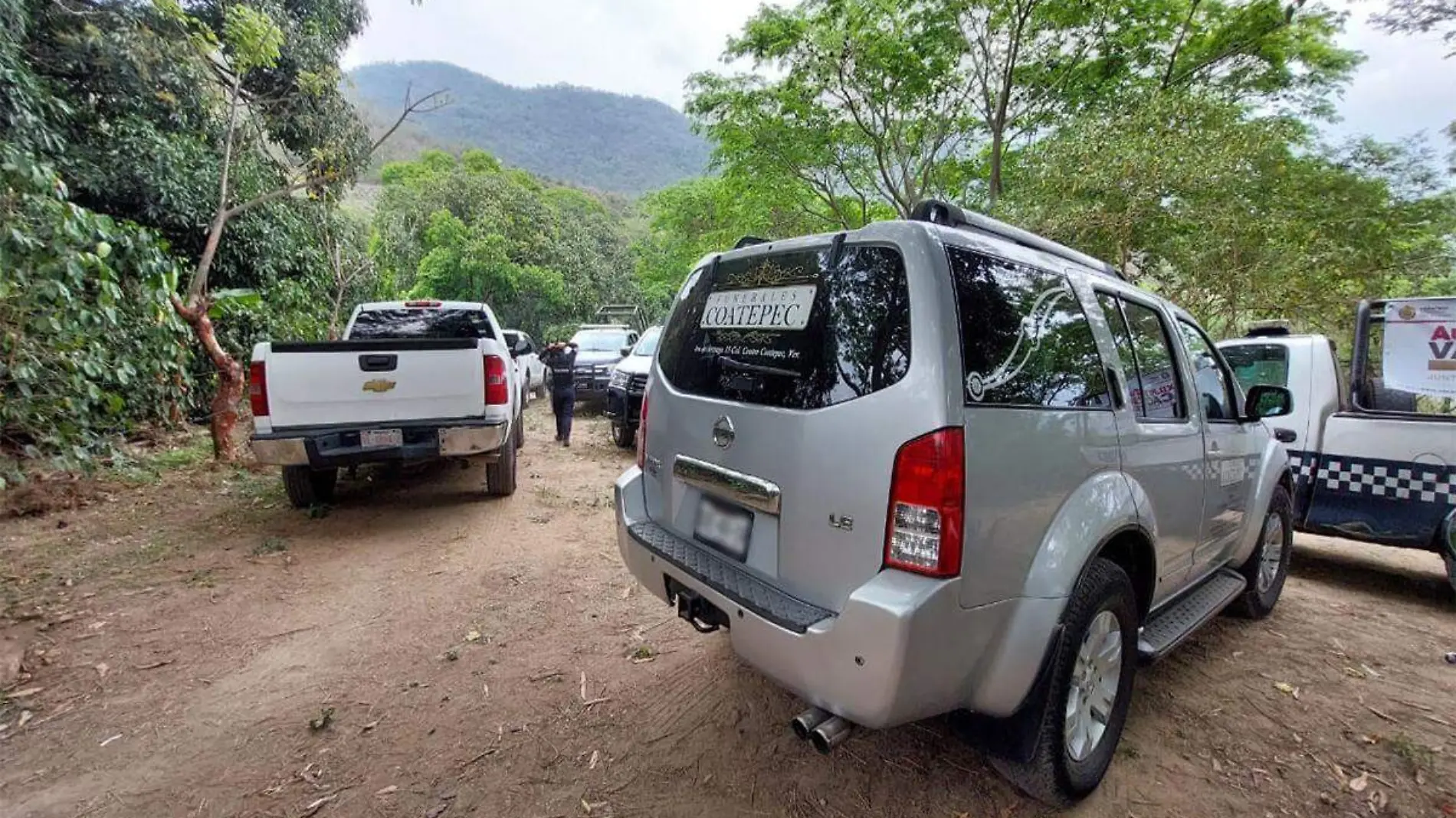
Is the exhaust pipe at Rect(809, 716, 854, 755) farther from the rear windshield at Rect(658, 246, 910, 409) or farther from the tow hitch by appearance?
the rear windshield at Rect(658, 246, 910, 409)

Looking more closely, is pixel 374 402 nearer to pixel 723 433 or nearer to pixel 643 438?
pixel 643 438

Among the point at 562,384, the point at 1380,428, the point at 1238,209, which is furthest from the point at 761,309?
the point at 1238,209

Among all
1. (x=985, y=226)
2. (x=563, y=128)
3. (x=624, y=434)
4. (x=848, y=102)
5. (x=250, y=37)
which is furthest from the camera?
(x=563, y=128)

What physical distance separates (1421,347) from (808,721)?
4.75 metres

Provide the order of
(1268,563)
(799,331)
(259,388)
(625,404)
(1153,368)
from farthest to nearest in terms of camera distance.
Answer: (625,404)
(259,388)
(1268,563)
(1153,368)
(799,331)

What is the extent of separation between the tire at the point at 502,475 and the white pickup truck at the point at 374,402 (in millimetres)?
431

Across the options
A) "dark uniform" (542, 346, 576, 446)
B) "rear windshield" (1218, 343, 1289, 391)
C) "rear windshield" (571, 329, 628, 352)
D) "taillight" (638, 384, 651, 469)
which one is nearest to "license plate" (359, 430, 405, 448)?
"taillight" (638, 384, 651, 469)

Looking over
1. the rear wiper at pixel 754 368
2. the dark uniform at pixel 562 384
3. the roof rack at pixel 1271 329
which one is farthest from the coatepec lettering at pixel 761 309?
the dark uniform at pixel 562 384

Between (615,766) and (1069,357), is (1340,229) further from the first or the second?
(615,766)

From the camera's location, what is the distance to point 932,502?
1.64 metres

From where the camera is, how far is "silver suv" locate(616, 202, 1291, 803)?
1.67 m

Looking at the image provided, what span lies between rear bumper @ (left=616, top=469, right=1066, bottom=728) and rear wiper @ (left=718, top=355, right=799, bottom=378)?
2.16ft

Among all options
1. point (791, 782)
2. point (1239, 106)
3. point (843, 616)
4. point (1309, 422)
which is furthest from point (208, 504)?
point (1239, 106)

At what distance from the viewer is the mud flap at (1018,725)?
1.87 meters
